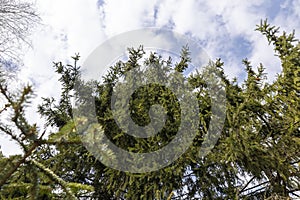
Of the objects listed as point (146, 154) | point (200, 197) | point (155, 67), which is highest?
point (155, 67)

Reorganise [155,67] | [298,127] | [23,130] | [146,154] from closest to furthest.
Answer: [23,130], [298,127], [146,154], [155,67]

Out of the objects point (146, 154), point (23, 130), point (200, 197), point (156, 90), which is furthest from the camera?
point (156, 90)

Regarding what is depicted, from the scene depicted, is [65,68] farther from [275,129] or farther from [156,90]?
[275,129]

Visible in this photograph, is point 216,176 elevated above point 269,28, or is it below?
below

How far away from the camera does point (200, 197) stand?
21.7 ft

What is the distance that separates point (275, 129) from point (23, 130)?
6.15m

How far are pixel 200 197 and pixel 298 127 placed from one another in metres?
2.50

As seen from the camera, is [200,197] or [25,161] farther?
[200,197]

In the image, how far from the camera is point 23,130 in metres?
0.76

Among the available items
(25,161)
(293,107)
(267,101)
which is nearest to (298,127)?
(293,107)

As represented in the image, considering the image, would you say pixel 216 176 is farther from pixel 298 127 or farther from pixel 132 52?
pixel 132 52

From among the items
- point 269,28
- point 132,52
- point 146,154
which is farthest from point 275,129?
point 132,52

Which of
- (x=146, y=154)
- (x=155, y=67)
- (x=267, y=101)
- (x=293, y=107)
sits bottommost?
(x=146, y=154)

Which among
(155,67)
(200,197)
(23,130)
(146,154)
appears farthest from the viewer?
(155,67)
